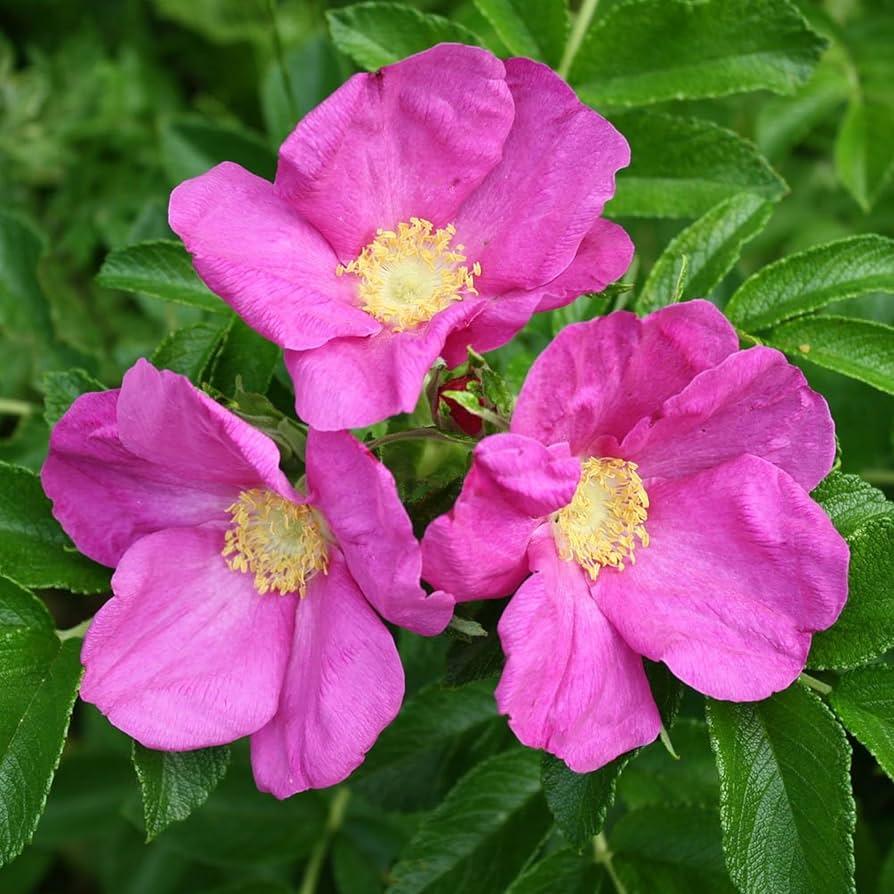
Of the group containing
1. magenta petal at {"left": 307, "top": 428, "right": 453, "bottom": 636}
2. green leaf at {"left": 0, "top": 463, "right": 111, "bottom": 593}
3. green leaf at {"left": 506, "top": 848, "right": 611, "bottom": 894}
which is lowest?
green leaf at {"left": 506, "top": 848, "right": 611, "bottom": 894}

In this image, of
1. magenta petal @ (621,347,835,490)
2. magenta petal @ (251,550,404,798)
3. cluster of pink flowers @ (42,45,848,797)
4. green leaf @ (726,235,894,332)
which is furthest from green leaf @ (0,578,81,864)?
green leaf @ (726,235,894,332)

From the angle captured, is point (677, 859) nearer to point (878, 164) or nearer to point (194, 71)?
point (878, 164)

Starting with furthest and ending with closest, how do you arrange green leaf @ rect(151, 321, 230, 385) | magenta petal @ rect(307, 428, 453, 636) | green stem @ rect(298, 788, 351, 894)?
green stem @ rect(298, 788, 351, 894)
green leaf @ rect(151, 321, 230, 385)
magenta petal @ rect(307, 428, 453, 636)

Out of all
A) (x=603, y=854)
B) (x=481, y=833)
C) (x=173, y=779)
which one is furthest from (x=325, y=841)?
(x=173, y=779)

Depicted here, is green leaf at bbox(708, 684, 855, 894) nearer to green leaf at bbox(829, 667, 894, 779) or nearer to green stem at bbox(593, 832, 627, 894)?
green leaf at bbox(829, 667, 894, 779)

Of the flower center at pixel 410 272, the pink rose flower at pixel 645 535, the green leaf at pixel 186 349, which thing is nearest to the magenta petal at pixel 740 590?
the pink rose flower at pixel 645 535

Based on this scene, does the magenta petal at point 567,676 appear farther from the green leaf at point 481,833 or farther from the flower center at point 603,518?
the green leaf at point 481,833
